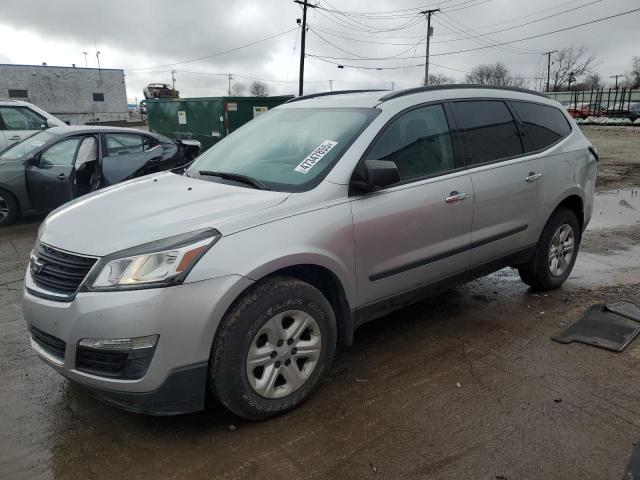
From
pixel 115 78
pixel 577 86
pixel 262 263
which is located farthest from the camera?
pixel 577 86

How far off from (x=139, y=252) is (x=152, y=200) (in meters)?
0.71

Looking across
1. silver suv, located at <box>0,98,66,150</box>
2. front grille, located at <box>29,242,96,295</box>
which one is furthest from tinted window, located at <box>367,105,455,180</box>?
silver suv, located at <box>0,98,66,150</box>

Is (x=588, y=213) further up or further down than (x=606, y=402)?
further up

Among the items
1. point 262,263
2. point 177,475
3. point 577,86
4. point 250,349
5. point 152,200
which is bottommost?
point 177,475

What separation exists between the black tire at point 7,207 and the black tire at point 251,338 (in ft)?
21.1

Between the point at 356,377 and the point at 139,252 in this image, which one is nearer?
the point at 139,252

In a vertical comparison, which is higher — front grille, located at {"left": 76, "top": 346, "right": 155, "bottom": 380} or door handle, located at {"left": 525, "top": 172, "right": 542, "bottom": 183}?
door handle, located at {"left": 525, "top": 172, "right": 542, "bottom": 183}

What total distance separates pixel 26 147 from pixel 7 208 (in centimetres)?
98

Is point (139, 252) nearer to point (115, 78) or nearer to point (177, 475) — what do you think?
point (177, 475)

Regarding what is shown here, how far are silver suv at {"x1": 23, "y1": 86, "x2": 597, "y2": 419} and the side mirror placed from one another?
0.01 metres

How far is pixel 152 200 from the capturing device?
3094mm

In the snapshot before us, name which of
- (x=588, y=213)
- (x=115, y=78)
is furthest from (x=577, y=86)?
(x=588, y=213)

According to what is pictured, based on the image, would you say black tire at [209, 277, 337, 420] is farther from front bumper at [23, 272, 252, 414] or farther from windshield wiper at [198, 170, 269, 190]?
windshield wiper at [198, 170, 269, 190]

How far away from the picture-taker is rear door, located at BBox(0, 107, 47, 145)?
10.2 metres
